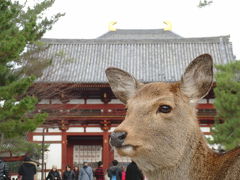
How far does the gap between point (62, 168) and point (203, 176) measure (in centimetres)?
1985

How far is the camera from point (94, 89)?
74.1 ft

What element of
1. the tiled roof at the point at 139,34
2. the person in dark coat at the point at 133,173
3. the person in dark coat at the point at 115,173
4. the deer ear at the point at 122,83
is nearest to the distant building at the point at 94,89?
the person in dark coat at the point at 115,173

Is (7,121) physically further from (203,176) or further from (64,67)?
(64,67)

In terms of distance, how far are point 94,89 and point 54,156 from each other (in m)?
3.79

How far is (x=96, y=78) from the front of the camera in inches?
952

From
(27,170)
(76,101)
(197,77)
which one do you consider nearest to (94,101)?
(76,101)

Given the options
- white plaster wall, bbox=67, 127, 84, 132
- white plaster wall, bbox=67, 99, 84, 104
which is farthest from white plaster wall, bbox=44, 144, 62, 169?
white plaster wall, bbox=67, 99, 84, 104

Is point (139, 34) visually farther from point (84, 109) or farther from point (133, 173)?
point (133, 173)

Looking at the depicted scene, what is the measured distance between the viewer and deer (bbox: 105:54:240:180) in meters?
2.53

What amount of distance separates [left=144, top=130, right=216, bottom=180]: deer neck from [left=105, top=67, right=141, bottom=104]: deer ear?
57cm

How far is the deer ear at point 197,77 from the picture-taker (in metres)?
2.80

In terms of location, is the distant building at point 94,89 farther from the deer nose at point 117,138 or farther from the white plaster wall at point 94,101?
the deer nose at point 117,138

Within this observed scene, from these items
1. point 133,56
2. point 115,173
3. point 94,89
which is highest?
point 133,56

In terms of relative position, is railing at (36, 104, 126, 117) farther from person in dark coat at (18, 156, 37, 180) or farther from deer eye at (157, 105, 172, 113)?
deer eye at (157, 105, 172, 113)
